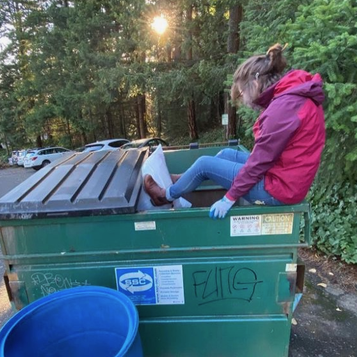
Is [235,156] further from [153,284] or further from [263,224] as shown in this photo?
[153,284]

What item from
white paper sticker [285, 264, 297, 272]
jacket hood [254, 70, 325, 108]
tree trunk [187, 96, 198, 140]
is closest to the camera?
jacket hood [254, 70, 325, 108]

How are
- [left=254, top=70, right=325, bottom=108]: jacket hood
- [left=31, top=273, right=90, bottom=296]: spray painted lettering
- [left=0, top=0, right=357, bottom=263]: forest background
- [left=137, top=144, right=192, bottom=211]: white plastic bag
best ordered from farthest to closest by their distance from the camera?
[left=0, top=0, right=357, bottom=263]: forest background, [left=137, top=144, right=192, bottom=211]: white plastic bag, [left=31, top=273, right=90, bottom=296]: spray painted lettering, [left=254, top=70, right=325, bottom=108]: jacket hood

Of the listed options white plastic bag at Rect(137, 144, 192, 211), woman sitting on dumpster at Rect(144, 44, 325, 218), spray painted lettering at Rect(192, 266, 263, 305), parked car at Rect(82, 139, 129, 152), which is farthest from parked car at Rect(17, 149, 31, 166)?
woman sitting on dumpster at Rect(144, 44, 325, 218)

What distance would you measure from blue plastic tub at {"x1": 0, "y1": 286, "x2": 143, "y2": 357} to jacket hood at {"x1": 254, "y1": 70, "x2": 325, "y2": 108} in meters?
1.48

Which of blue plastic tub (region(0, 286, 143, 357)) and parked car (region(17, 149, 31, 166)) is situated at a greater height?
blue plastic tub (region(0, 286, 143, 357))

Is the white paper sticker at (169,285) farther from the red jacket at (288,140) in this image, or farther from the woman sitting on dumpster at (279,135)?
the red jacket at (288,140)

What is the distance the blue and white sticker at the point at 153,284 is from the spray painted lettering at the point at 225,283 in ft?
0.40

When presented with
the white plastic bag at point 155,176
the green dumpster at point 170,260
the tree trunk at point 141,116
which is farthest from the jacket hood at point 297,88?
the tree trunk at point 141,116

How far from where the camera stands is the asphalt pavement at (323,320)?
245 cm

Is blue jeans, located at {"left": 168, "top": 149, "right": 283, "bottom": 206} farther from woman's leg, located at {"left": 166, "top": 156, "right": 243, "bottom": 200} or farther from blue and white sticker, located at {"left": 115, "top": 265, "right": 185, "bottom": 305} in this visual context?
blue and white sticker, located at {"left": 115, "top": 265, "right": 185, "bottom": 305}

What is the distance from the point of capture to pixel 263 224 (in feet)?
5.64

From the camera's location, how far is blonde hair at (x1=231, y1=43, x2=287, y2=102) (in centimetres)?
185

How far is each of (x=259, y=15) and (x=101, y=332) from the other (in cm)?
560

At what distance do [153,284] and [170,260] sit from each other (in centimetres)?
21
